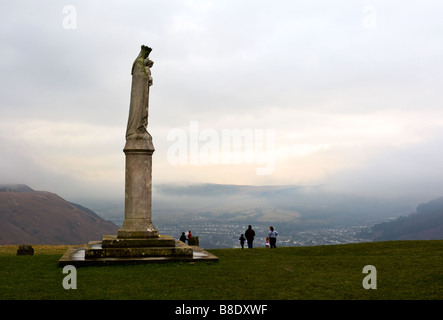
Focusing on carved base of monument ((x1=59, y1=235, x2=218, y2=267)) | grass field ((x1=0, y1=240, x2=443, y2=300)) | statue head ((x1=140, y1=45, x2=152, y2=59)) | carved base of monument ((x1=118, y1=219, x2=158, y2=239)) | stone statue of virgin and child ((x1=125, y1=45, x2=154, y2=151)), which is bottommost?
grass field ((x1=0, y1=240, x2=443, y2=300))

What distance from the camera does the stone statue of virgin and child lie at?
18.6m

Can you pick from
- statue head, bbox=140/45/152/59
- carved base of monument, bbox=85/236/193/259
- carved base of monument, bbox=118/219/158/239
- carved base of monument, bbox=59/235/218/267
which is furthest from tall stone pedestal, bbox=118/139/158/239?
statue head, bbox=140/45/152/59

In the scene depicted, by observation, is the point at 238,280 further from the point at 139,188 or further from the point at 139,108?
the point at 139,108

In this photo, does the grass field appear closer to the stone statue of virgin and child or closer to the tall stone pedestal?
the tall stone pedestal

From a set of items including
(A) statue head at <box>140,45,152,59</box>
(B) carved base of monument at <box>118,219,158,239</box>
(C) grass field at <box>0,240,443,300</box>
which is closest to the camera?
(C) grass field at <box>0,240,443,300</box>

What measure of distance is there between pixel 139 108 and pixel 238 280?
29.2ft

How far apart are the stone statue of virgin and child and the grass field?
208 inches

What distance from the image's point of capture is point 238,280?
44.8 feet

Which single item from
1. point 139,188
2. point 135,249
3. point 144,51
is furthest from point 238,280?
point 144,51

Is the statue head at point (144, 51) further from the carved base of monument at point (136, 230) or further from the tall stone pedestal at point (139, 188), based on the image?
the carved base of monument at point (136, 230)

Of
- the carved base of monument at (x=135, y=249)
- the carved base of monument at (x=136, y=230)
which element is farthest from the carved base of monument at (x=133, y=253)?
the carved base of monument at (x=136, y=230)

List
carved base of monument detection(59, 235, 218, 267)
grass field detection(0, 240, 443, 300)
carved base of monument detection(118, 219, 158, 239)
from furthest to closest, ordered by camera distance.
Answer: carved base of monument detection(118, 219, 158, 239) < carved base of monument detection(59, 235, 218, 267) < grass field detection(0, 240, 443, 300)

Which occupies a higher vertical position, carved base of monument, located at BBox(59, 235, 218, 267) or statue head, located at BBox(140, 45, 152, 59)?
statue head, located at BBox(140, 45, 152, 59)
